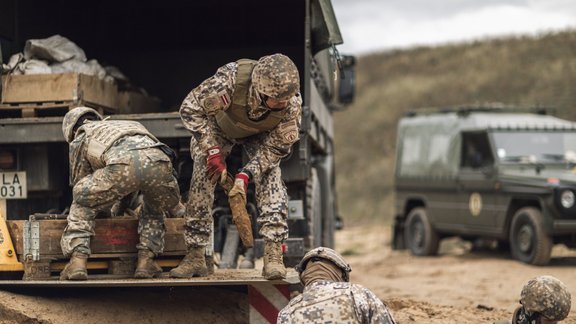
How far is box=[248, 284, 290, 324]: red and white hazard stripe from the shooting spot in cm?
708

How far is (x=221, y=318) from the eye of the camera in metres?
7.42

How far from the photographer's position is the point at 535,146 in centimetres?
1506

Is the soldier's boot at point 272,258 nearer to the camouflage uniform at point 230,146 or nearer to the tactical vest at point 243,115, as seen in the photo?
the camouflage uniform at point 230,146

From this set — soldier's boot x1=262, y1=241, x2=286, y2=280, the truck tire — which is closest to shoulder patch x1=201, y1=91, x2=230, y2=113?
soldier's boot x1=262, y1=241, x2=286, y2=280

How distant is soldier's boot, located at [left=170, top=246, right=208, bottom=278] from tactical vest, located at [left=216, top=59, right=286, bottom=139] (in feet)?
2.80

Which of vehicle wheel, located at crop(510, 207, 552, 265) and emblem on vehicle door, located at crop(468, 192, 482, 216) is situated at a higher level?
emblem on vehicle door, located at crop(468, 192, 482, 216)

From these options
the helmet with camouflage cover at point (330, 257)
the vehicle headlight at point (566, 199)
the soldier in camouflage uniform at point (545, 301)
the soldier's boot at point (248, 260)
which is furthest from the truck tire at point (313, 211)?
the vehicle headlight at point (566, 199)

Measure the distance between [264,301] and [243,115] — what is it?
1252 mm

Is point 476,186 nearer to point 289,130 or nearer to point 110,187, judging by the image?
point 289,130

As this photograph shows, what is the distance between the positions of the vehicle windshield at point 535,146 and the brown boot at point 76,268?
9106 mm

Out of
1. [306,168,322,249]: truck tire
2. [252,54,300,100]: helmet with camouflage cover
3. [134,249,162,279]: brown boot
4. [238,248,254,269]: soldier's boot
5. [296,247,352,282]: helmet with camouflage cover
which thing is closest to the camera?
[296,247,352,282]: helmet with camouflage cover

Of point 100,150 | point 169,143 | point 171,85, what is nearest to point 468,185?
point 171,85

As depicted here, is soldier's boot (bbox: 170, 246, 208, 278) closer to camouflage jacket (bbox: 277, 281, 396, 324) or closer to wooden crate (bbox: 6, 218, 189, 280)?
wooden crate (bbox: 6, 218, 189, 280)

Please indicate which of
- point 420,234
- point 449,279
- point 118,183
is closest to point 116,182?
point 118,183
